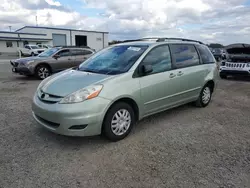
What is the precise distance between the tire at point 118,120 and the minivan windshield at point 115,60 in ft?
2.09

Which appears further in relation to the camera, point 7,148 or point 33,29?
point 33,29

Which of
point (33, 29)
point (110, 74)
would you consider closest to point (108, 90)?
point (110, 74)

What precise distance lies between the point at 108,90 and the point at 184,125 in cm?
191

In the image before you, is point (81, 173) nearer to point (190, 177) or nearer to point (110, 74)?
point (190, 177)

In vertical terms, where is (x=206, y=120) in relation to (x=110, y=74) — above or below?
below

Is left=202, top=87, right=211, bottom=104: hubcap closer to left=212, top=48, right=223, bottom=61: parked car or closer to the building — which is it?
left=212, top=48, right=223, bottom=61: parked car

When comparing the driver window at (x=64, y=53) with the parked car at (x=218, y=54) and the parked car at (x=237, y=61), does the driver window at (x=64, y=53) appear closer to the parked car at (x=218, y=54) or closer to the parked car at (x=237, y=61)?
the parked car at (x=237, y=61)

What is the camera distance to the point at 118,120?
3.53m

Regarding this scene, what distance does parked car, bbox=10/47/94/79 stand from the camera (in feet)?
31.1

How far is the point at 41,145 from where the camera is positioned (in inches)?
136

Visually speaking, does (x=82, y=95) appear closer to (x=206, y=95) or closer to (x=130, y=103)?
(x=130, y=103)

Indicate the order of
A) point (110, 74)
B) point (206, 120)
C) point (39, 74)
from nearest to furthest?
point (110, 74)
point (206, 120)
point (39, 74)

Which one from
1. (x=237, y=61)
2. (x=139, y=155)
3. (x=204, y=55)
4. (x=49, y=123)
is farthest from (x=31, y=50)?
(x=139, y=155)

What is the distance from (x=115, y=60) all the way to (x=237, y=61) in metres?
8.27
